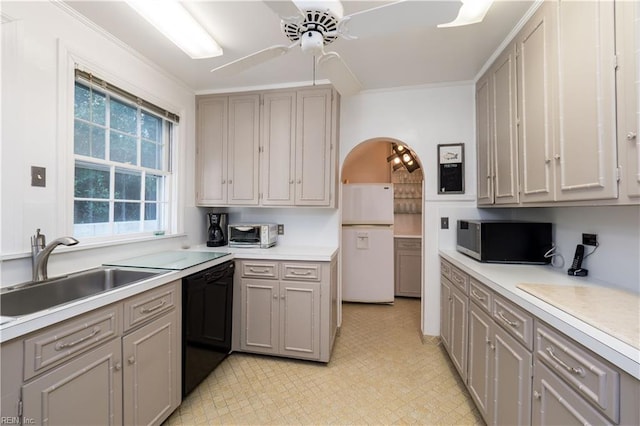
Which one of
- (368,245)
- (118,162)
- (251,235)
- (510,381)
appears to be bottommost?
(510,381)

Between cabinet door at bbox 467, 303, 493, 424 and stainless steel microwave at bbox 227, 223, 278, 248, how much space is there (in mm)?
1875

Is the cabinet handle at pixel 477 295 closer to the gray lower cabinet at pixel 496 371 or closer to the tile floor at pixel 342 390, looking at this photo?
the gray lower cabinet at pixel 496 371

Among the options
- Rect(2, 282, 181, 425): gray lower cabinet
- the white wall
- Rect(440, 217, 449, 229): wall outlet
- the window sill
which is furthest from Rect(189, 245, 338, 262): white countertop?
Rect(440, 217, 449, 229): wall outlet

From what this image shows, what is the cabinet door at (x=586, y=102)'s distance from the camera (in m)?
1.09

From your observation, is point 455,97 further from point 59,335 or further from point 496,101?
point 59,335

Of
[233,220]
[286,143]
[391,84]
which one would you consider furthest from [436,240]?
[233,220]

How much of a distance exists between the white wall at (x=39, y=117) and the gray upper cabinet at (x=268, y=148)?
95 centimetres

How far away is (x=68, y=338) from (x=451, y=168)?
2.99 m

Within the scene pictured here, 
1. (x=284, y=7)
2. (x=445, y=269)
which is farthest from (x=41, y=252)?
(x=445, y=269)

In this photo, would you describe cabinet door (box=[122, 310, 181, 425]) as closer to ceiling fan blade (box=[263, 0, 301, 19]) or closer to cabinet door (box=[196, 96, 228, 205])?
cabinet door (box=[196, 96, 228, 205])

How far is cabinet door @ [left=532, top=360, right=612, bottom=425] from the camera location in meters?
0.87

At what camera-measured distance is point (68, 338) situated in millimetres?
1130

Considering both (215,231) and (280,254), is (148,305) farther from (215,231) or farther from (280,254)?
(215,231)

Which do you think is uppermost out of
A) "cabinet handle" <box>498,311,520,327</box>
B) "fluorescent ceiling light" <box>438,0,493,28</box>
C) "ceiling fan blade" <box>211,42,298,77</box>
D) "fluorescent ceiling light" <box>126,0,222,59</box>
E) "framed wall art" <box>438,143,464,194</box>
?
"fluorescent ceiling light" <box>126,0,222,59</box>
